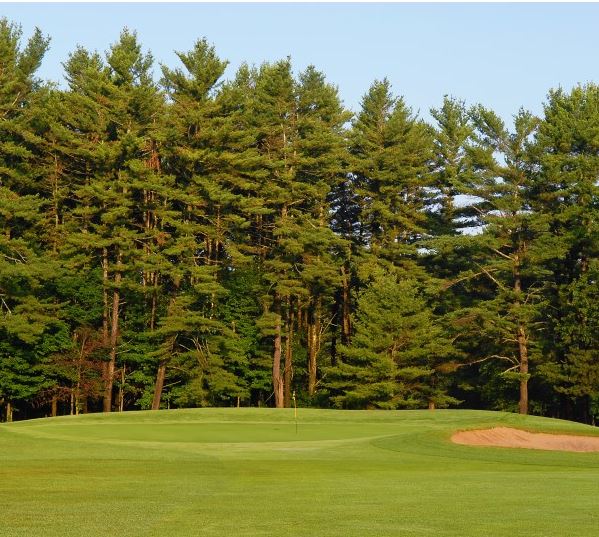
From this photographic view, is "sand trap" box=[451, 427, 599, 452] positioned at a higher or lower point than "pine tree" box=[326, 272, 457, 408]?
lower

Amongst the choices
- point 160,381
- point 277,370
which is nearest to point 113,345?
point 160,381

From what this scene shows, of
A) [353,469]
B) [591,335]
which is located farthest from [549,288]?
[353,469]

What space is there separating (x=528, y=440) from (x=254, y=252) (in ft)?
105

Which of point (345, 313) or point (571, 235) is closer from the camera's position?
point (571, 235)

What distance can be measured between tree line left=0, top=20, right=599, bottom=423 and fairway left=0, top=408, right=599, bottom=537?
75.6ft

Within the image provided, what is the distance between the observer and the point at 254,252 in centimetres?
6009

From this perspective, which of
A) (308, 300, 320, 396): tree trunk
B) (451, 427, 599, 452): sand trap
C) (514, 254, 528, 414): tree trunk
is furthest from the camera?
(308, 300, 320, 396): tree trunk

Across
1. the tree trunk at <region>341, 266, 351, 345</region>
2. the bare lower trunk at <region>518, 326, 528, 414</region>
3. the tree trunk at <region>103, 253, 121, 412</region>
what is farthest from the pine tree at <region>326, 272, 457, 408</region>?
the tree trunk at <region>103, 253, 121, 412</region>

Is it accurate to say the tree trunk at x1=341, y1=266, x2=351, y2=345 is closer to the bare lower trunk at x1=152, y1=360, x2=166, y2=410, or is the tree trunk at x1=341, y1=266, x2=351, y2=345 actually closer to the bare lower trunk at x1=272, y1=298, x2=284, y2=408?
the bare lower trunk at x1=272, y1=298, x2=284, y2=408

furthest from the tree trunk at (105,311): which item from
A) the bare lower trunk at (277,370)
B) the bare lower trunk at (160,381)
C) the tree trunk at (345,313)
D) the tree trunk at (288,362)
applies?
the tree trunk at (345,313)

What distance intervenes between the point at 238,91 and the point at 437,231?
16.0m

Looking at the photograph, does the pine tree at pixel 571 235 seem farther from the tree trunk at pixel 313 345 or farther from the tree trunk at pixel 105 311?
the tree trunk at pixel 105 311

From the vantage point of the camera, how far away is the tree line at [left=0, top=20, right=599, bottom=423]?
53.3 meters

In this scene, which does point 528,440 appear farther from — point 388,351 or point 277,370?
point 277,370
